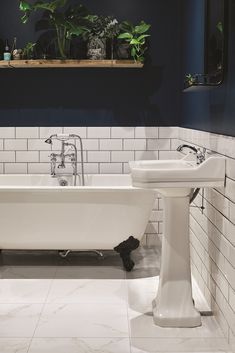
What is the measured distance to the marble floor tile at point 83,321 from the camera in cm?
365

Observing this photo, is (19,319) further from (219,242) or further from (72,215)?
(219,242)

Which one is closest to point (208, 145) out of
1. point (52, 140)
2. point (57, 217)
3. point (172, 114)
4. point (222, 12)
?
point (222, 12)

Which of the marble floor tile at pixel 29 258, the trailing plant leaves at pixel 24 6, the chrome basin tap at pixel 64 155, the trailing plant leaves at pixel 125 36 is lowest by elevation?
the marble floor tile at pixel 29 258

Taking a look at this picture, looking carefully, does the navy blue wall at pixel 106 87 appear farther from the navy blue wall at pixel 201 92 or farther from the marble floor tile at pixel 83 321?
the marble floor tile at pixel 83 321

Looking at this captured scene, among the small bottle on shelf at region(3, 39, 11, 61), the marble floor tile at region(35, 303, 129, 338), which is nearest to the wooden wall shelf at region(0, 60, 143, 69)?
the small bottle on shelf at region(3, 39, 11, 61)

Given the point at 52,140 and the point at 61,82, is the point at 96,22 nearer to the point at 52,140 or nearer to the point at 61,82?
the point at 61,82

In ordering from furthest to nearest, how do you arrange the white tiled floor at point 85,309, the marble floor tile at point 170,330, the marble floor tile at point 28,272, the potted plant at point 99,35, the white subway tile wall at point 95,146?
the white subway tile wall at point 95,146 < the potted plant at point 99,35 < the marble floor tile at point 28,272 < the marble floor tile at point 170,330 < the white tiled floor at point 85,309

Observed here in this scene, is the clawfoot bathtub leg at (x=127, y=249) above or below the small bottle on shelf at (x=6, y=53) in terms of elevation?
below

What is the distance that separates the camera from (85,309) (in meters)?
4.10

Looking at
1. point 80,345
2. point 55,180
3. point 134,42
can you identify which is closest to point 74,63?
point 134,42

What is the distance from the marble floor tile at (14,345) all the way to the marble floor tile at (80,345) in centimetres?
3

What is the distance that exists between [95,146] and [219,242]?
7.99 feet

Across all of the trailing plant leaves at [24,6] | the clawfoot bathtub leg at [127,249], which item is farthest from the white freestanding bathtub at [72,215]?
the trailing plant leaves at [24,6]

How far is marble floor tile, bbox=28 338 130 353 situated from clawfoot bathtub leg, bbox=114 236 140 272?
1403mm
